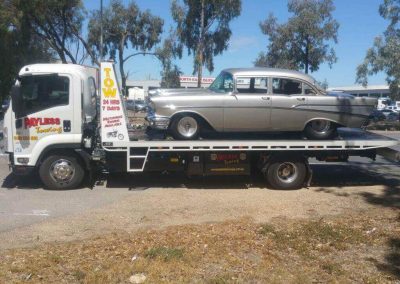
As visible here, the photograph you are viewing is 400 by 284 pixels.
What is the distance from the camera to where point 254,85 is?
976 cm

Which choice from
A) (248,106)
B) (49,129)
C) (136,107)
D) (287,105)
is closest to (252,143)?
(248,106)

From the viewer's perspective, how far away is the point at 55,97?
30.0 ft

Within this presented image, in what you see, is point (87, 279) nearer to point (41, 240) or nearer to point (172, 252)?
point (172, 252)

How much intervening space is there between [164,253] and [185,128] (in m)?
4.19

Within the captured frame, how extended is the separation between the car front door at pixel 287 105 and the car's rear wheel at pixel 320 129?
201 millimetres

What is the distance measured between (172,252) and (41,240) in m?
1.92

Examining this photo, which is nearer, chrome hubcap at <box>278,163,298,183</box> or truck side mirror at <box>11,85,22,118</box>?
truck side mirror at <box>11,85,22,118</box>

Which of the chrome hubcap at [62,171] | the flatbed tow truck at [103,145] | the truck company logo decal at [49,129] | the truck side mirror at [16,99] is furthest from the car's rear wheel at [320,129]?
the truck side mirror at [16,99]

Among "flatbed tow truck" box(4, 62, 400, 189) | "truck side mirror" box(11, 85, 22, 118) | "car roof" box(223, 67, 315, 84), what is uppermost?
"car roof" box(223, 67, 315, 84)

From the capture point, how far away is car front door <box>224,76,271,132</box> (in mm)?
9562

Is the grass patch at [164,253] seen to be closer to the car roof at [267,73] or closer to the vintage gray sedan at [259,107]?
the vintage gray sedan at [259,107]

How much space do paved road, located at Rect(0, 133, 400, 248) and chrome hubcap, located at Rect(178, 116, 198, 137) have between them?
117 cm

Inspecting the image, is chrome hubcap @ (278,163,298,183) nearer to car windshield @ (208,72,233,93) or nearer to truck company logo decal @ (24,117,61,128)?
car windshield @ (208,72,233,93)

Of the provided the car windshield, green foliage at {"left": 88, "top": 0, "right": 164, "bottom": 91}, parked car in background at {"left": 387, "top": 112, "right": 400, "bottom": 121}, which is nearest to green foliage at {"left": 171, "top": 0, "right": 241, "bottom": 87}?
green foliage at {"left": 88, "top": 0, "right": 164, "bottom": 91}
